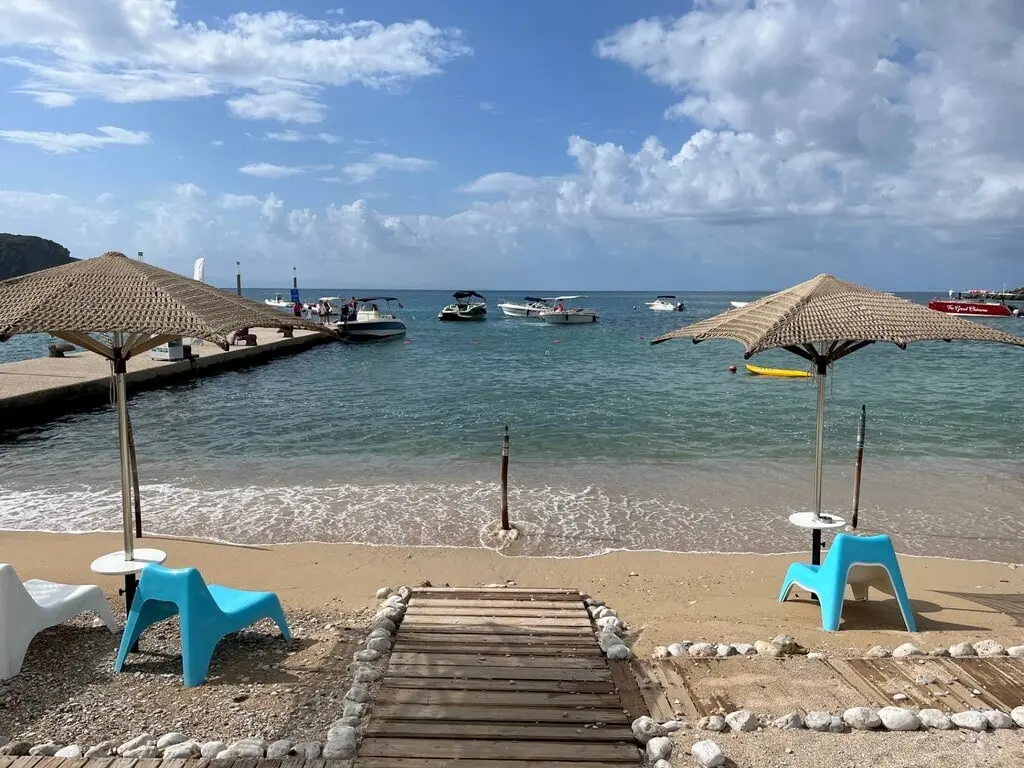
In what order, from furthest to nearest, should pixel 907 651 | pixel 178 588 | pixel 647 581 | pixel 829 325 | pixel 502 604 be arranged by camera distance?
pixel 647 581 < pixel 829 325 < pixel 502 604 < pixel 907 651 < pixel 178 588

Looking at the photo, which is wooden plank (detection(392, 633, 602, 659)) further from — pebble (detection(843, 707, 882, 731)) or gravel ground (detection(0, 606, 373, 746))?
pebble (detection(843, 707, 882, 731))

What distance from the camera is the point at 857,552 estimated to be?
237 inches

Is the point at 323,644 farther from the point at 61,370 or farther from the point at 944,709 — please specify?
the point at 61,370

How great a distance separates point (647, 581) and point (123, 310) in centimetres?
561

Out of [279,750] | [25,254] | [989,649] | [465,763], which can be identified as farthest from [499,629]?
[25,254]

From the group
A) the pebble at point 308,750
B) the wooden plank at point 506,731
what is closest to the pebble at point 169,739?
the pebble at point 308,750

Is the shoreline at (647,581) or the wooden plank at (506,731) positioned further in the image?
the shoreline at (647,581)

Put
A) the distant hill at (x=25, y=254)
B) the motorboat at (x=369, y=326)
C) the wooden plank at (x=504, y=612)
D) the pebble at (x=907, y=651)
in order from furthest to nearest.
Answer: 1. the distant hill at (x=25, y=254)
2. the motorboat at (x=369, y=326)
3. the wooden plank at (x=504, y=612)
4. the pebble at (x=907, y=651)

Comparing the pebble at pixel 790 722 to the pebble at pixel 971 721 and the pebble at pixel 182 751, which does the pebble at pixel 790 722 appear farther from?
the pebble at pixel 182 751

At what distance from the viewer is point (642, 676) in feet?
15.5

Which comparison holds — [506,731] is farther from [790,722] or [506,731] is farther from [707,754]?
[790,722]

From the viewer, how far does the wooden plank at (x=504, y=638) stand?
514 centimetres

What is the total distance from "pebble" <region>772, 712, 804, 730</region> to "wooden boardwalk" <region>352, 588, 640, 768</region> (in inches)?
33.7

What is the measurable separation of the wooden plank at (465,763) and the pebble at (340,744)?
78 mm
